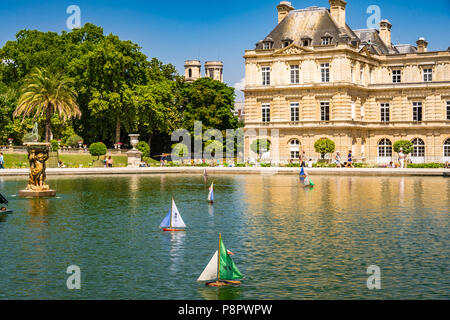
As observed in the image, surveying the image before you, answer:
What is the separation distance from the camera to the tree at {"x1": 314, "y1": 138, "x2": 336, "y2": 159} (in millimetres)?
67625

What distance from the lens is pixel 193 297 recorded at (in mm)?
13383

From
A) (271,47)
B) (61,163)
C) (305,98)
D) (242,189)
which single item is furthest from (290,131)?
(242,189)

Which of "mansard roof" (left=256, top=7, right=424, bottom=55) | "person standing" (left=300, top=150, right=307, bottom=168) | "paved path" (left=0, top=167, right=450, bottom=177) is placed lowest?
"paved path" (left=0, top=167, right=450, bottom=177)

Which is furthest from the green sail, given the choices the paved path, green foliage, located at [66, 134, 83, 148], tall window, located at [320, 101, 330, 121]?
green foliage, located at [66, 134, 83, 148]

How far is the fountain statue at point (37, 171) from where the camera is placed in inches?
1277

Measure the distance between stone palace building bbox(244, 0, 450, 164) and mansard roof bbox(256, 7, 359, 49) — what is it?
0.11 metres

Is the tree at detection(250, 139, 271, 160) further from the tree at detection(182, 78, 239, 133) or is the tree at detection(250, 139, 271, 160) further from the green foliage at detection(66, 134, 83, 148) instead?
the green foliage at detection(66, 134, 83, 148)

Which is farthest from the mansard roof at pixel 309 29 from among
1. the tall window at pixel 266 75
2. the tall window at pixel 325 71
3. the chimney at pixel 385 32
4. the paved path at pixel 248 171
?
the paved path at pixel 248 171

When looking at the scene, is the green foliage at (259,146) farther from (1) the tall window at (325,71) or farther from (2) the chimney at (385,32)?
(2) the chimney at (385,32)

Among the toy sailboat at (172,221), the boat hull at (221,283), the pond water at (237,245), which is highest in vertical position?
the toy sailboat at (172,221)

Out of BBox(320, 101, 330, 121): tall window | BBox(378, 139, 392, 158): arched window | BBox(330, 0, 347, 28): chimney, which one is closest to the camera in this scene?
BBox(320, 101, 330, 121): tall window

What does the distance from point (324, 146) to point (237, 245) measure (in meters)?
50.2

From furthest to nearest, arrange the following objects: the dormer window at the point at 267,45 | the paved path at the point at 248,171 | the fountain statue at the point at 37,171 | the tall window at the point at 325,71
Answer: the dormer window at the point at 267,45 → the tall window at the point at 325,71 → the paved path at the point at 248,171 → the fountain statue at the point at 37,171

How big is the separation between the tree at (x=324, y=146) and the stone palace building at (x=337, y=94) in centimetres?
267
